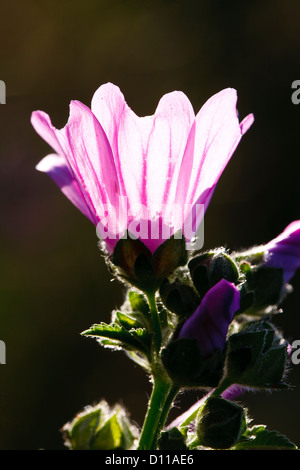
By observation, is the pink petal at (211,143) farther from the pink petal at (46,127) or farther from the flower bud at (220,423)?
the flower bud at (220,423)

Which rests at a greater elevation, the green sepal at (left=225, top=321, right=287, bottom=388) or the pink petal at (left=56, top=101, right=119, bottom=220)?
the pink petal at (left=56, top=101, right=119, bottom=220)

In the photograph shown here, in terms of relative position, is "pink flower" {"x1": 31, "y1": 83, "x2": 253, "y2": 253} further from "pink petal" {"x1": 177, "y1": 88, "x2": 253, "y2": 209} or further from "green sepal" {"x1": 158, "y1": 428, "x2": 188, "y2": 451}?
"green sepal" {"x1": 158, "y1": 428, "x2": 188, "y2": 451}

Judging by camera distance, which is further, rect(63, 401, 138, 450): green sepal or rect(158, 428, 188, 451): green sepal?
rect(63, 401, 138, 450): green sepal

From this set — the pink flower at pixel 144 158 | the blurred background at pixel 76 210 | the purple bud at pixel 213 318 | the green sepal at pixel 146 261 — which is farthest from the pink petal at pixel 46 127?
the blurred background at pixel 76 210

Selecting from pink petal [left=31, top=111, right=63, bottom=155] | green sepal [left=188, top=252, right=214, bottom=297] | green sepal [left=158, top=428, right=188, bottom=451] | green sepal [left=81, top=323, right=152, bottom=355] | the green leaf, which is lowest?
green sepal [left=158, top=428, right=188, bottom=451]

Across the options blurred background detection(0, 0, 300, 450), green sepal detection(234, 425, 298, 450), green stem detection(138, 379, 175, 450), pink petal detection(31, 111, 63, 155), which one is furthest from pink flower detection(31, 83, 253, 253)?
blurred background detection(0, 0, 300, 450)

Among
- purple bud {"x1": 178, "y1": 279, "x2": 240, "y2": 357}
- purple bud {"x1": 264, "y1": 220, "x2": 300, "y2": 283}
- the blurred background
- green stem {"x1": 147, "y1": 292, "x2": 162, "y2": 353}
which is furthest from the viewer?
the blurred background
